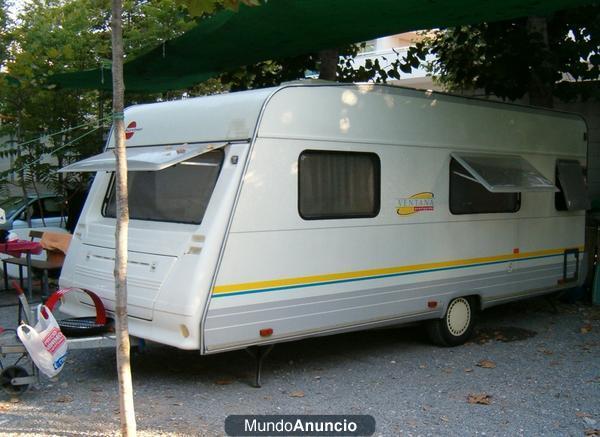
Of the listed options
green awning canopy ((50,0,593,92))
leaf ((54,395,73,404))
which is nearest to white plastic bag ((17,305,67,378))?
leaf ((54,395,73,404))

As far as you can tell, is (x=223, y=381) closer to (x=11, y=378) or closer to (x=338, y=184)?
(x=11, y=378)

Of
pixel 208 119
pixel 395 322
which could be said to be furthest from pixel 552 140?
pixel 208 119

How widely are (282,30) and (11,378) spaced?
3916 mm

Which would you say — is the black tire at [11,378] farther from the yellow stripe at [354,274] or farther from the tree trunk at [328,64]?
the tree trunk at [328,64]

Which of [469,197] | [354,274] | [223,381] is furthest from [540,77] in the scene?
[223,381]

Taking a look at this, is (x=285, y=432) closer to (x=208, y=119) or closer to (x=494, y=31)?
(x=208, y=119)

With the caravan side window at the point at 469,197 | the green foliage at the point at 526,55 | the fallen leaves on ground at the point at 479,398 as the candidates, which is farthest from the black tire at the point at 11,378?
the green foliage at the point at 526,55

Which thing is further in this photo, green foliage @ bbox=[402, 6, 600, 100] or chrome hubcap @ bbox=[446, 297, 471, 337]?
green foliage @ bbox=[402, 6, 600, 100]

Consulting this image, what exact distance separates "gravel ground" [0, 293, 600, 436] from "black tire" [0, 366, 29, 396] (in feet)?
0.19

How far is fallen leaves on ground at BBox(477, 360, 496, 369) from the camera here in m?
6.34

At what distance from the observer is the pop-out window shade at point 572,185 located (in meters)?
8.22

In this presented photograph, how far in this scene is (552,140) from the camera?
8.23 metres

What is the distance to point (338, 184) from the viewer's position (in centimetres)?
599

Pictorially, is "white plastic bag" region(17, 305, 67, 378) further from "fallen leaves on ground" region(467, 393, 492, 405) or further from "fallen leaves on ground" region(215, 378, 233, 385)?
"fallen leaves on ground" region(467, 393, 492, 405)
